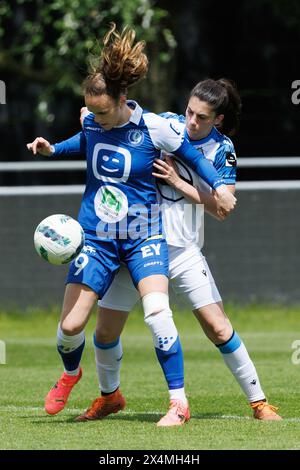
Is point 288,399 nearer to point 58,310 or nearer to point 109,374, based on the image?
point 109,374

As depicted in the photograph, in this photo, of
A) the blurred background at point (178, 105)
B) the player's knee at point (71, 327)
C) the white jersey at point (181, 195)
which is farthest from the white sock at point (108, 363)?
the blurred background at point (178, 105)

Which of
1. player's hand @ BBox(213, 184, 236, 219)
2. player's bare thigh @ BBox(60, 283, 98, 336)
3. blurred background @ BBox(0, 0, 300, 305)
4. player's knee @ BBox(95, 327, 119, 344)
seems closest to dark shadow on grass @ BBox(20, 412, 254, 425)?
player's knee @ BBox(95, 327, 119, 344)

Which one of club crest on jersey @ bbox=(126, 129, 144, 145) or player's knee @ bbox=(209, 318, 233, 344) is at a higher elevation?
club crest on jersey @ bbox=(126, 129, 144, 145)

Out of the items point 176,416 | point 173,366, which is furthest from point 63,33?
point 176,416

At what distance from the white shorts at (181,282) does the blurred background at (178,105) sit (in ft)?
25.6

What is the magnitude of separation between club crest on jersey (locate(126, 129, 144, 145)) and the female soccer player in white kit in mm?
169

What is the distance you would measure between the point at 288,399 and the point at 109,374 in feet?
4.79

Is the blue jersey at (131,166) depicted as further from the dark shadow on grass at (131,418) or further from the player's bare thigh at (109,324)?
the dark shadow on grass at (131,418)

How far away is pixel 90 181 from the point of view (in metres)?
7.01

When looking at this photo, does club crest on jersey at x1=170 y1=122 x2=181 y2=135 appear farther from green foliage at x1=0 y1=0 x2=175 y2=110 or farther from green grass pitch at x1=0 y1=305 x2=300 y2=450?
green foliage at x1=0 y1=0 x2=175 y2=110

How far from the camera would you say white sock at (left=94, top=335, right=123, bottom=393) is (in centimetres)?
723

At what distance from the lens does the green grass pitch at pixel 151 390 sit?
6.21 metres
